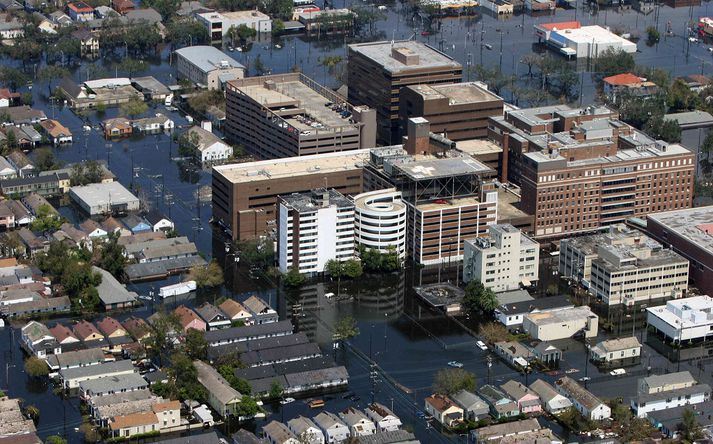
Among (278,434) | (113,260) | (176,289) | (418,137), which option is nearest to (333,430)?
(278,434)

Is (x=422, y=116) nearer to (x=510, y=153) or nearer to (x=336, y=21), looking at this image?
(x=510, y=153)

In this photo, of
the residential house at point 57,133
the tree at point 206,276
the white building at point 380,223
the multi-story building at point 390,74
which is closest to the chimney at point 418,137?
the white building at point 380,223

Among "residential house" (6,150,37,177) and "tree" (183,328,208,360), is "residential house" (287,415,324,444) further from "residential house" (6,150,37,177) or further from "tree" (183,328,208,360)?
"residential house" (6,150,37,177)

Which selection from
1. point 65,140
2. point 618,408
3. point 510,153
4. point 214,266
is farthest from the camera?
point 65,140

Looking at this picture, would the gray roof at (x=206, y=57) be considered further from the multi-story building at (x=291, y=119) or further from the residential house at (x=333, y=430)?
the residential house at (x=333, y=430)

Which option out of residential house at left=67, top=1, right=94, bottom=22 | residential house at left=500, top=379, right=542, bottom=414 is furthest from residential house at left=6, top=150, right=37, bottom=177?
residential house at left=500, top=379, right=542, bottom=414

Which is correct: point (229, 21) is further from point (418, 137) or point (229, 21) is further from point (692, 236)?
point (692, 236)

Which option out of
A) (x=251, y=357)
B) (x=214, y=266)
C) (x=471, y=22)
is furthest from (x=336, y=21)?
(x=251, y=357)
